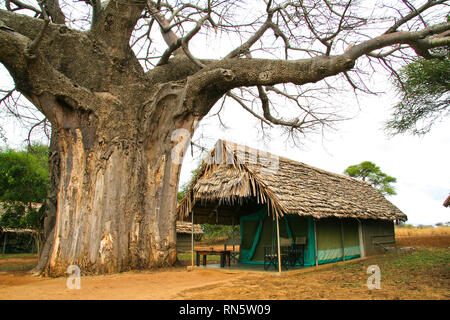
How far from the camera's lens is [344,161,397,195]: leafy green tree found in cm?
4157

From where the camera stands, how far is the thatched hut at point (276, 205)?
8.97 meters

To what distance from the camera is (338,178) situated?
14508mm

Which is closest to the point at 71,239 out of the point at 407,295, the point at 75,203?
the point at 75,203

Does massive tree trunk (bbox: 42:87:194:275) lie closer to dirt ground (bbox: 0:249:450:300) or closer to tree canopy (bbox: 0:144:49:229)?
dirt ground (bbox: 0:249:450:300)

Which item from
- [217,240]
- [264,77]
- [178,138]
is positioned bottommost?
[217,240]

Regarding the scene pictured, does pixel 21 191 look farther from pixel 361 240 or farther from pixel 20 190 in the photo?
pixel 361 240

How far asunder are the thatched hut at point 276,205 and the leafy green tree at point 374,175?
102 feet

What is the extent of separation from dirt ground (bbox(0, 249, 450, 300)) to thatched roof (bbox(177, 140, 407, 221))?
1798 mm

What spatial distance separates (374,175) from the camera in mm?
42906

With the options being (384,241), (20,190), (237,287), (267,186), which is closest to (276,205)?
(267,186)

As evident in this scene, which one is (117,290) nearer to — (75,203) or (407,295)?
(75,203)

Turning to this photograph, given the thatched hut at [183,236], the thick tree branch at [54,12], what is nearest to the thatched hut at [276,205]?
the thick tree branch at [54,12]

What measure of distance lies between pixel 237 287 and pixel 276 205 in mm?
2330
